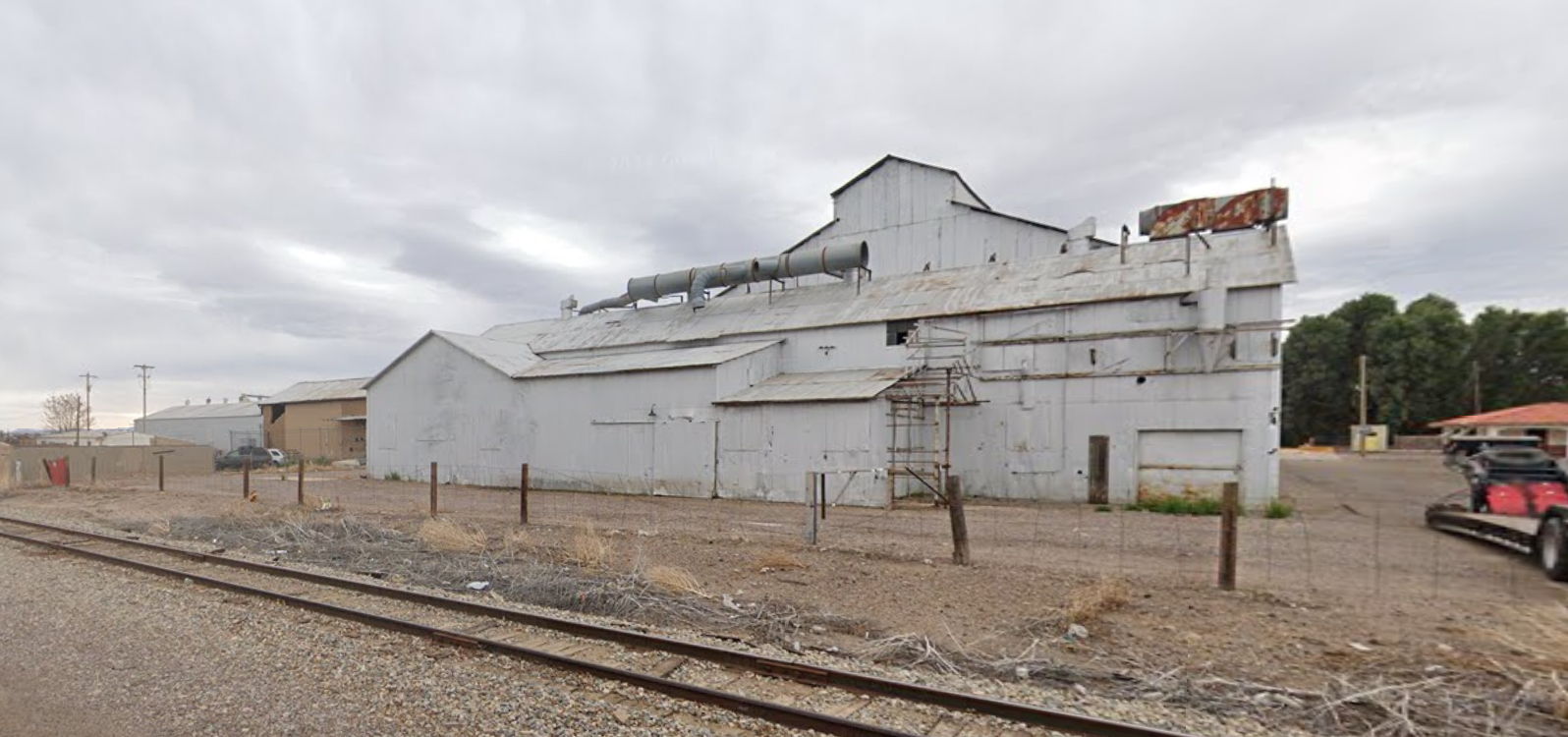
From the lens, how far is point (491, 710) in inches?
223

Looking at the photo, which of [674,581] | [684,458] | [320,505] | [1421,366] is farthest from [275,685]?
[1421,366]

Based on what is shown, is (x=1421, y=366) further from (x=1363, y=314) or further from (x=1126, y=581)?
(x=1126, y=581)

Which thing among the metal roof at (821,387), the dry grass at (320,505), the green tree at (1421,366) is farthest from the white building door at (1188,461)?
the green tree at (1421,366)

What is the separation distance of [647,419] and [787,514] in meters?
8.53

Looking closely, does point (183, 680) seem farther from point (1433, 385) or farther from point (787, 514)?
point (1433, 385)

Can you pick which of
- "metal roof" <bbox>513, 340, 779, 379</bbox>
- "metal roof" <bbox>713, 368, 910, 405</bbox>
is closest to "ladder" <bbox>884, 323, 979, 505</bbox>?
"metal roof" <bbox>713, 368, 910, 405</bbox>

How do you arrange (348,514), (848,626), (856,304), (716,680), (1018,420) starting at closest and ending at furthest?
(716,680) → (848,626) → (348,514) → (1018,420) → (856,304)

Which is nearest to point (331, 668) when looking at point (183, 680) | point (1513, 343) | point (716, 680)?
point (183, 680)

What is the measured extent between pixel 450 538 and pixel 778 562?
6130 millimetres

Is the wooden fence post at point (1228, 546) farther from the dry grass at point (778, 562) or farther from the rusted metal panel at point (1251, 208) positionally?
the rusted metal panel at point (1251, 208)

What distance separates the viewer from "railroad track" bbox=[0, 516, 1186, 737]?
17.4ft

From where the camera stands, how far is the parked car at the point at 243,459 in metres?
43.3

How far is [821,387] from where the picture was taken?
77.0 ft

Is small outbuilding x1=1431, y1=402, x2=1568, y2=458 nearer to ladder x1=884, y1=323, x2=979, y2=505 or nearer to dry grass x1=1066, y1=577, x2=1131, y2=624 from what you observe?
ladder x1=884, y1=323, x2=979, y2=505
